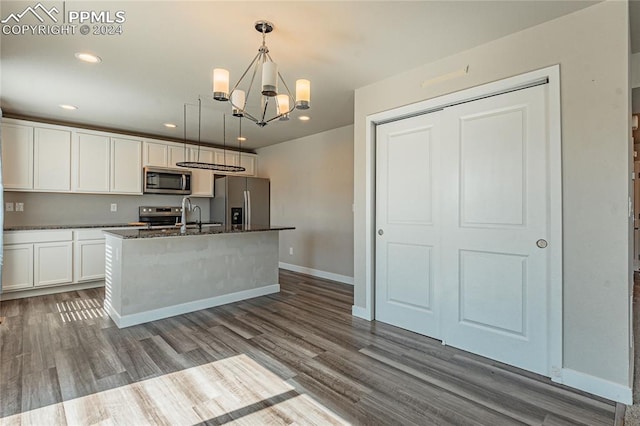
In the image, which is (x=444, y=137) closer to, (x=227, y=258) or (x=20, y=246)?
(x=227, y=258)

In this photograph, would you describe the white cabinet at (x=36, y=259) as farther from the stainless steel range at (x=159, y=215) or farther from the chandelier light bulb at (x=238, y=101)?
the chandelier light bulb at (x=238, y=101)

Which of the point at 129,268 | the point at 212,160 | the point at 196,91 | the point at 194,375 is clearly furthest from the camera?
the point at 212,160

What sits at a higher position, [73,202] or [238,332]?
[73,202]

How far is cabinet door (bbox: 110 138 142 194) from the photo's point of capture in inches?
195

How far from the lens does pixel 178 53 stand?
262 centimetres

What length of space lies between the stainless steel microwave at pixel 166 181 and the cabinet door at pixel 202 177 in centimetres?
15

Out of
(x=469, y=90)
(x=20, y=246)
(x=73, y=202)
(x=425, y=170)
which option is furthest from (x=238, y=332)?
(x=73, y=202)

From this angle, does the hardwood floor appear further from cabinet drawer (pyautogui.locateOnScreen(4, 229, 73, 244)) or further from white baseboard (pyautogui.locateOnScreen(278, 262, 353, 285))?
white baseboard (pyautogui.locateOnScreen(278, 262, 353, 285))

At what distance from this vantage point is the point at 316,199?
550cm

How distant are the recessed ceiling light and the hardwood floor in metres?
2.42

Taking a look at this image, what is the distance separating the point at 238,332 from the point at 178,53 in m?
2.50

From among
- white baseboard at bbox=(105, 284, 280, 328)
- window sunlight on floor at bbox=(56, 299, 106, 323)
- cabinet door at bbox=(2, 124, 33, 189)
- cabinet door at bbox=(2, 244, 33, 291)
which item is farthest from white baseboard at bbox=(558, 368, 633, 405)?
cabinet door at bbox=(2, 124, 33, 189)

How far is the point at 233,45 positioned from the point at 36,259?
3898 mm

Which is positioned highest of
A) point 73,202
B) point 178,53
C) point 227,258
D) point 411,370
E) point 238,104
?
point 178,53
